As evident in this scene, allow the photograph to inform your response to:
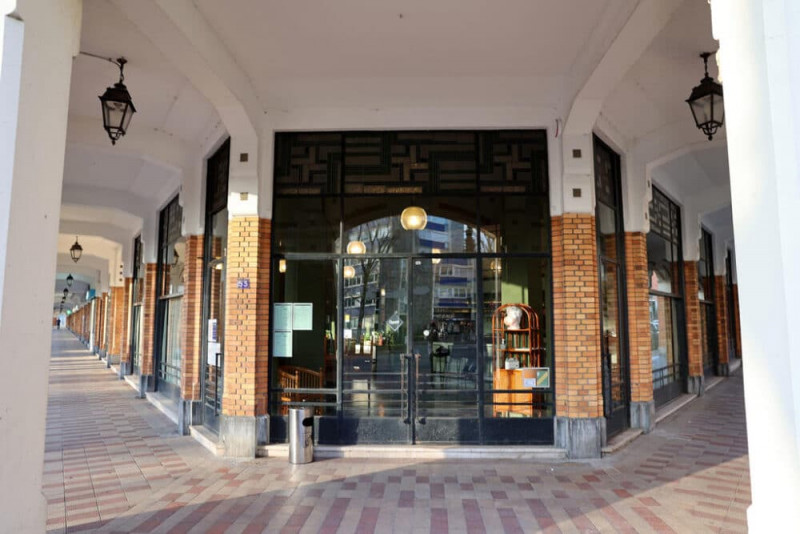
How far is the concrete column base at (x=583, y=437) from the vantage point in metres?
6.72

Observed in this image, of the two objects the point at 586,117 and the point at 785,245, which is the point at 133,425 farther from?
the point at 785,245

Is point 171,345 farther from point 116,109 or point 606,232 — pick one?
point 606,232

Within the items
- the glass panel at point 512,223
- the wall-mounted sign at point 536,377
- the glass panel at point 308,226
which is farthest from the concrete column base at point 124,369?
the wall-mounted sign at point 536,377

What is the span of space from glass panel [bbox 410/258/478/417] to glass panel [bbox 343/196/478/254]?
9.1 inches

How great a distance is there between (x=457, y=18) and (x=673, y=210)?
27.1 ft

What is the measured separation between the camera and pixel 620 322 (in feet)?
27.2

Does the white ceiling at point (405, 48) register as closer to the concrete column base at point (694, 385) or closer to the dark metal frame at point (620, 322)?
the dark metal frame at point (620, 322)

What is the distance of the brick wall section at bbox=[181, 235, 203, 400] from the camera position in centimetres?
841

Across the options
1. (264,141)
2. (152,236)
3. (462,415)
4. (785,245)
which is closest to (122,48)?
(264,141)

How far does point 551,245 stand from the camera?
716cm

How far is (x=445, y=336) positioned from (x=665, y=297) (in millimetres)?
6026

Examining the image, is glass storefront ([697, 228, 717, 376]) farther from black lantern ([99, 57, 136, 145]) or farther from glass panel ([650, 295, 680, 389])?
black lantern ([99, 57, 136, 145])

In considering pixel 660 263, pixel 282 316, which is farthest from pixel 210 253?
pixel 660 263

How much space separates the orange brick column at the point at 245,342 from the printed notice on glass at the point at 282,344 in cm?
15
